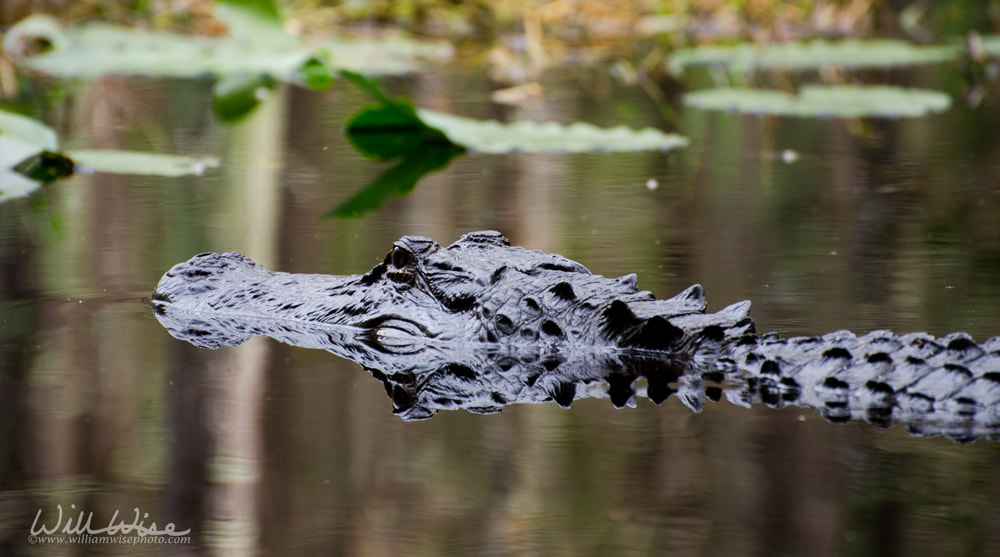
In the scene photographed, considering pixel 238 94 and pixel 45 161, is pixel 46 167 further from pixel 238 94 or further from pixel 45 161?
pixel 238 94

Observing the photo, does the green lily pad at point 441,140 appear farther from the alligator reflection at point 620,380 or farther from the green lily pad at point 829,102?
the alligator reflection at point 620,380

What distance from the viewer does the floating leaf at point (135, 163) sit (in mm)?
5590

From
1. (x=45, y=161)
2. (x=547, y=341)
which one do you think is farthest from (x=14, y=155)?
(x=547, y=341)

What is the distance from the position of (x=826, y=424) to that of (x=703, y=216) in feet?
7.26

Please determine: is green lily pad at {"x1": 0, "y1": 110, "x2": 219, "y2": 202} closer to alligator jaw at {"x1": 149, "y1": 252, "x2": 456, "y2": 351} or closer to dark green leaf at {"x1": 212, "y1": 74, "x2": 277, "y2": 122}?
dark green leaf at {"x1": 212, "y1": 74, "x2": 277, "y2": 122}

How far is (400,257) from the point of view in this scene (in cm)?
341

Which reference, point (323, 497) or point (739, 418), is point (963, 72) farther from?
point (323, 497)

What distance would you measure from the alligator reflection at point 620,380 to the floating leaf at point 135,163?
215 cm

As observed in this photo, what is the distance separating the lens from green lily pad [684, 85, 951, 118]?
271 inches

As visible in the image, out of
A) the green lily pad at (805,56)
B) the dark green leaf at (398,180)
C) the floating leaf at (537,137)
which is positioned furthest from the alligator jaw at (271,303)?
the green lily pad at (805,56)

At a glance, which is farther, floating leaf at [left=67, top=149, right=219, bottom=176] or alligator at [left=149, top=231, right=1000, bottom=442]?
floating leaf at [left=67, top=149, right=219, bottom=176]

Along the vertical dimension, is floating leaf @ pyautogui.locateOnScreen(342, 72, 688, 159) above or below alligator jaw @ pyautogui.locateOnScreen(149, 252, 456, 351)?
above

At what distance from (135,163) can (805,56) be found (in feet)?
17.6

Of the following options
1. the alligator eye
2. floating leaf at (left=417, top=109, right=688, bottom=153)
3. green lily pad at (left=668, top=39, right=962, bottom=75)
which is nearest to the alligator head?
the alligator eye
